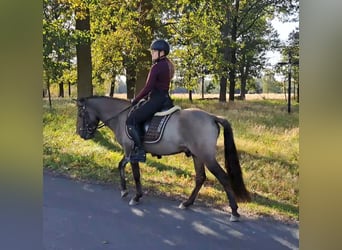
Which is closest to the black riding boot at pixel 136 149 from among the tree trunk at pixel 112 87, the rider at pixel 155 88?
the rider at pixel 155 88

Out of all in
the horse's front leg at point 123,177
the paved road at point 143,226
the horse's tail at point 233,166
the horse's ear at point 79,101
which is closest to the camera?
the paved road at point 143,226

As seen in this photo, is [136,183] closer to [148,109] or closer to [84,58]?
[148,109]

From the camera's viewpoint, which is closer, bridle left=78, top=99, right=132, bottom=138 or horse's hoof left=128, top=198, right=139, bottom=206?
horse's hoof left=128, top=198, right=139, bottom=206

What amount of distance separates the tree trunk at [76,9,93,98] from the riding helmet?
46 cm

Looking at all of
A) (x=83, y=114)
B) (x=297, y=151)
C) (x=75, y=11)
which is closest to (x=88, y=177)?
(x=83, y=114)

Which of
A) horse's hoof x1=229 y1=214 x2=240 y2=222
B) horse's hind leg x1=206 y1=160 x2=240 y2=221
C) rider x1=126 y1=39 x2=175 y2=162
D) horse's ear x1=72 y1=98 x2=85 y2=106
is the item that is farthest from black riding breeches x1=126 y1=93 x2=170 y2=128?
horse's hoof x1=229 y1=214 x2=240 y2=222

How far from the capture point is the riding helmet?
105 inches

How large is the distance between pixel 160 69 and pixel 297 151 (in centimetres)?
97

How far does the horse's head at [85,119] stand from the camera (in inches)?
112

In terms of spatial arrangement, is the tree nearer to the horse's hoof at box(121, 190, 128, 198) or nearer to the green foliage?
the green foliage

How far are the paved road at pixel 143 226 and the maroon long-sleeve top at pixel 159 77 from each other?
0.69 meters

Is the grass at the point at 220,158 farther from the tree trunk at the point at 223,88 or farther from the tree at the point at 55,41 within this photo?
the tree at the point at 55,41

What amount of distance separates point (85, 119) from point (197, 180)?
0.84 meters
